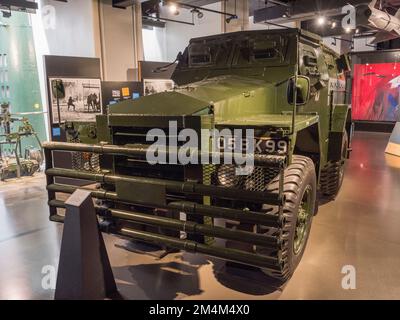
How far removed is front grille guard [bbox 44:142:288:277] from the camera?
2.34m

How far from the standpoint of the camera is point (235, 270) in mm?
3230

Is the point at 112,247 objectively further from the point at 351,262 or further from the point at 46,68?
the point at 46,68

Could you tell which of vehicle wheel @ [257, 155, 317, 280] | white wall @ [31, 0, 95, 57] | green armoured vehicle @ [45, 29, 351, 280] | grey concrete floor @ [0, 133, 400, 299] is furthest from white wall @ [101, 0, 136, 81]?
vehicle wheel @ [257, 155, 317, 280]

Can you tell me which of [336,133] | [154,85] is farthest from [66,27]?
[336,133]

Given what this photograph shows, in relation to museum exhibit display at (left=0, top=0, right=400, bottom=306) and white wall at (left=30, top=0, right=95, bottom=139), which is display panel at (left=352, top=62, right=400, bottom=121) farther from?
white wall at (left=30, top=0, right=95, bottom=139)

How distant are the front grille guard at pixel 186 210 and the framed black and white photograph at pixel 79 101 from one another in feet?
10.5

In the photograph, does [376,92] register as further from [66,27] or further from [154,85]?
[66,27]

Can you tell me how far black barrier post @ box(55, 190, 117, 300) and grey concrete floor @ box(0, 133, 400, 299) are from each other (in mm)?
385

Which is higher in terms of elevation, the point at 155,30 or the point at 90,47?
the point at 155,30

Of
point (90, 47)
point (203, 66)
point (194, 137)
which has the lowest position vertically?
point (194, 137)

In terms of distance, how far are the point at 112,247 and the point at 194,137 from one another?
1798 millimetres

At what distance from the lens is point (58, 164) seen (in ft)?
19.1

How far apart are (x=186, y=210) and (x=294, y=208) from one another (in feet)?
2.72

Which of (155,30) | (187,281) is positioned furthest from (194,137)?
(155,30)
